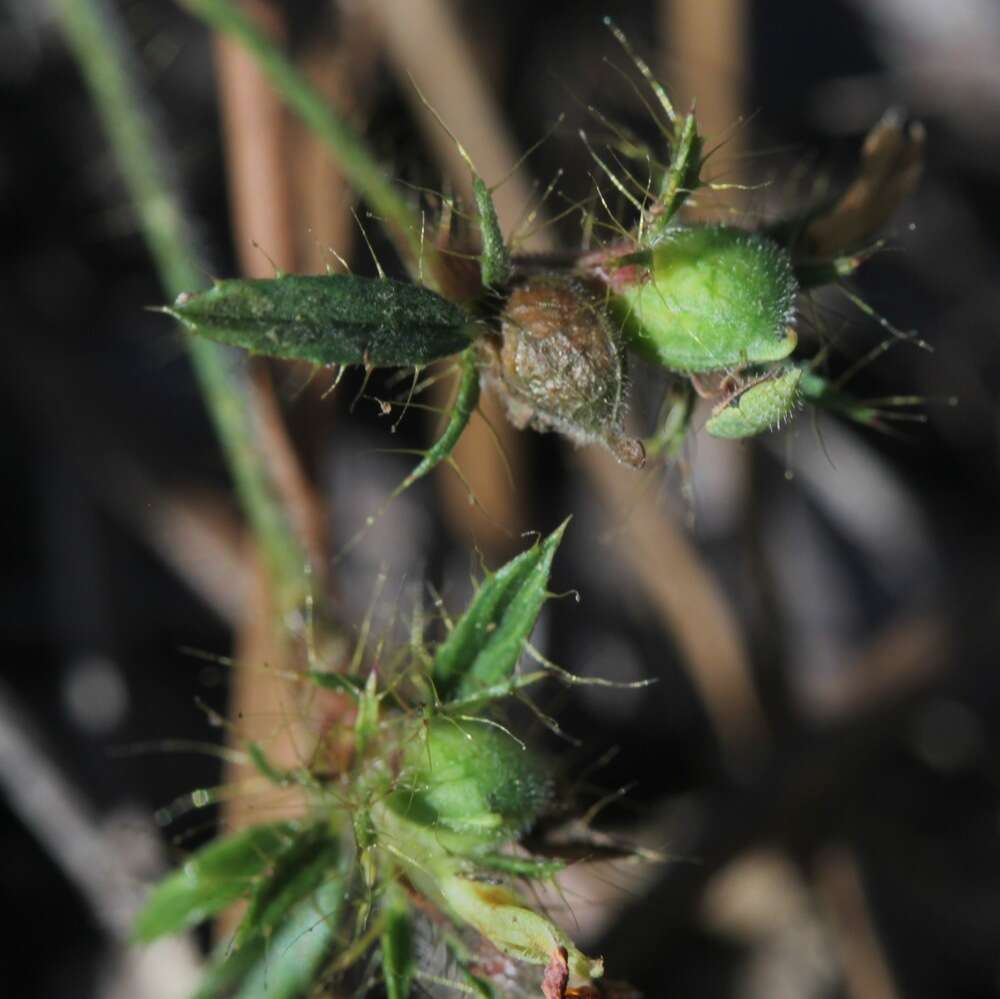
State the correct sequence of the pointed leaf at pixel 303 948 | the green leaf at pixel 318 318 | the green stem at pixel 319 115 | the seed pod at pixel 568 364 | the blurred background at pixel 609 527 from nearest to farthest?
the green leaf at pixel 318 318
the seed pod at pixel 568 364
the pointed leaf at pixel 303 948
the green stem at pixel 319 115
the blurred background at pixel 609 527

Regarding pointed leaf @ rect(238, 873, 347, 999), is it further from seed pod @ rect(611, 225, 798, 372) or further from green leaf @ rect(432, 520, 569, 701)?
seed pod @ rect(611, 225, 798, 372)

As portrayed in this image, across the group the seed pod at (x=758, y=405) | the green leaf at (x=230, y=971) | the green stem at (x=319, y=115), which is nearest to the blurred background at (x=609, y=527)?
the green stem at (x=319, y=115)

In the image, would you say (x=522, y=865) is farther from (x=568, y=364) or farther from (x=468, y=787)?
(x=568, y=364)

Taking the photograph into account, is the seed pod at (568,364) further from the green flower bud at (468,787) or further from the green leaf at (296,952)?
the green leaf at (296,952)

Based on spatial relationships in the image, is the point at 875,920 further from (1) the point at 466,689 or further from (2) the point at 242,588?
(1) the point at 466,689

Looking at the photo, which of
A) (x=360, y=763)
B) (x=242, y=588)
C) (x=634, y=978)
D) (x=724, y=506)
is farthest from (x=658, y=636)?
(x=360, y=763)

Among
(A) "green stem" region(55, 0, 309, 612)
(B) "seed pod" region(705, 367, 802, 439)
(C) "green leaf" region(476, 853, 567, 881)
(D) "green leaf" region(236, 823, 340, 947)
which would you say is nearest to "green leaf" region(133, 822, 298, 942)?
(D) "green leaf" region(236, 823, 340, 947)
